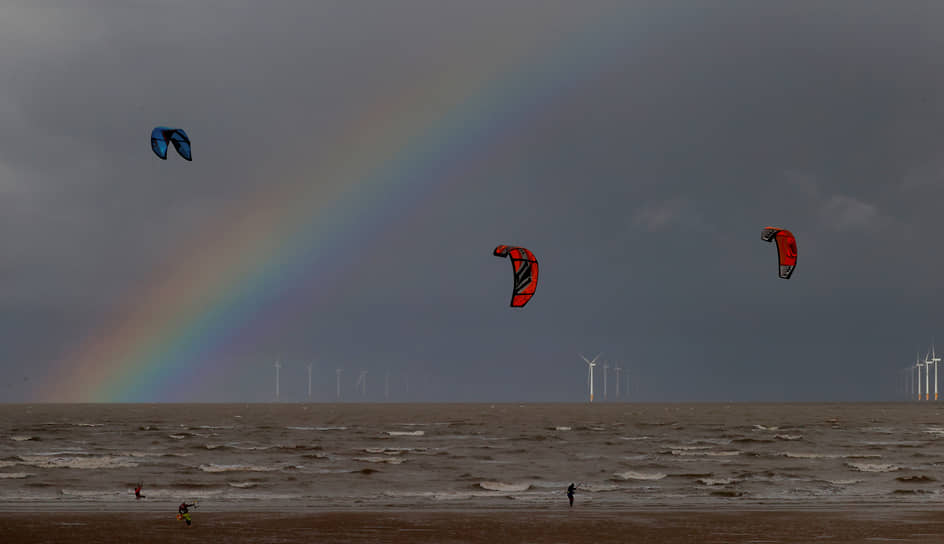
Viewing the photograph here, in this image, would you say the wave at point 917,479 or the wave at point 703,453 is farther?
the wave at point 703,453

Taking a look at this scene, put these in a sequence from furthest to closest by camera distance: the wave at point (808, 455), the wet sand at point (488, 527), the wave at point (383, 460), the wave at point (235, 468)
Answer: the wave at point (808, 455), the wave at point (383, 460), the wave at point (235, 468), the wet sand at point (488, 527)

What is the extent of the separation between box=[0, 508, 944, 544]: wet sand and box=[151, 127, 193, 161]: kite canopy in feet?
83.4

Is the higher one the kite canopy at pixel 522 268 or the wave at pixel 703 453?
the kite canopy at pixel 522 268

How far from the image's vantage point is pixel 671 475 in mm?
44062

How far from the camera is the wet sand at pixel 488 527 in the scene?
24.0 metres

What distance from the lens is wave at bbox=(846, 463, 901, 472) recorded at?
46.1 metres

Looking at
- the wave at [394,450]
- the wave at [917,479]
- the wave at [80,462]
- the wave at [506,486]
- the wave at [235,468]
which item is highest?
the wave at [917,479]

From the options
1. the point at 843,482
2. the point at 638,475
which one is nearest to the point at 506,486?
the point at 638,475

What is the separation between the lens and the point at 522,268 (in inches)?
2643

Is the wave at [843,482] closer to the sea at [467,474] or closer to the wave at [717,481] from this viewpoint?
the sea at [467,474]

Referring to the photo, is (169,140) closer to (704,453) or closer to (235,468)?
(235,468)

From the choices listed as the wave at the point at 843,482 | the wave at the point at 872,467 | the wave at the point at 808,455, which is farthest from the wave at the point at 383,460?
the wave at the point at 872,467

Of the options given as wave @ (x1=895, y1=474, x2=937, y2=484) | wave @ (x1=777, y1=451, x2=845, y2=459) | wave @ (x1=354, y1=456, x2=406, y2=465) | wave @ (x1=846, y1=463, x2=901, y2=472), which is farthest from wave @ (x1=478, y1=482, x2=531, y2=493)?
wave @ (x1=777, y1=451, x2=845, y2=459)

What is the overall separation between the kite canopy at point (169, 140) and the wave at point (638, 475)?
86.1ft
